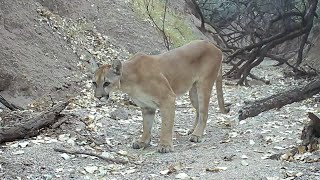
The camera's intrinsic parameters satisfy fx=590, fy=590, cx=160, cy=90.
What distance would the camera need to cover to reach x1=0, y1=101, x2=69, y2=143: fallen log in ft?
21.8

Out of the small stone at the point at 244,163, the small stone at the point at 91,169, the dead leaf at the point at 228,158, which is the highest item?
the small stone at the point at 244,163

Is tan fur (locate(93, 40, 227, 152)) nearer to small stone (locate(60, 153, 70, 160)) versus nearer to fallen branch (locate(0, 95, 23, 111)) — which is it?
small stone (locate(60, 153, 70, 160))

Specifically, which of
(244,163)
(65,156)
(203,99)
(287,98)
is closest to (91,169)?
(65,156)

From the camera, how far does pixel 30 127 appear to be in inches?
271

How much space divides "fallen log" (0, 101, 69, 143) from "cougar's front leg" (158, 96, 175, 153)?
130 centimetres

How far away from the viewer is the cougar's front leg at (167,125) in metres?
6.86

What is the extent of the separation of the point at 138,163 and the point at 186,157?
520 mm

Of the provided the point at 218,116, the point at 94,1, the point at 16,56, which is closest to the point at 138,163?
the point at 218,116

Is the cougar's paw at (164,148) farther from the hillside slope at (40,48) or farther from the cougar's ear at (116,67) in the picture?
the hillside slope at (40,48)

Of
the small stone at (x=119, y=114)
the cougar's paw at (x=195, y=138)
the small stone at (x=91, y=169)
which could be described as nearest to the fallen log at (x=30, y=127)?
the small stone at (x=91, y=169)

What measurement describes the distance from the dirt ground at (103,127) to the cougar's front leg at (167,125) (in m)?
0.14

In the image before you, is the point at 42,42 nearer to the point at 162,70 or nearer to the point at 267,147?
the point at 162,70

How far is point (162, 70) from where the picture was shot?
23.5 feet

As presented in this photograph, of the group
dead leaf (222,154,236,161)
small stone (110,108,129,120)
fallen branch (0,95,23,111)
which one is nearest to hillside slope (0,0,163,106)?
fallen branch (0,95,23,111)
